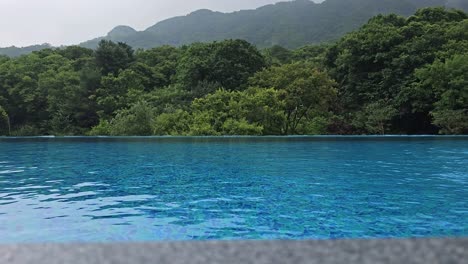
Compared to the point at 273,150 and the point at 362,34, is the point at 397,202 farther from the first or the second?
the point at 362,34

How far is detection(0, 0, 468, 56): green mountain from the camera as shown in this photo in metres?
46.1

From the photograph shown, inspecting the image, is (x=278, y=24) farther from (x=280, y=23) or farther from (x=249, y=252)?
(x=249, y=252)

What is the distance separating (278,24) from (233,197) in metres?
49.5

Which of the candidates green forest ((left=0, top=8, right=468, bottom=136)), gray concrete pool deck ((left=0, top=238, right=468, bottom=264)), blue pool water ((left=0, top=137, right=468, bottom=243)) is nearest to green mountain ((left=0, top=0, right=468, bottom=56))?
green forest ((left=0, top=8, right=468, bottom=136))

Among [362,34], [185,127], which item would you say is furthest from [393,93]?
[185,127]

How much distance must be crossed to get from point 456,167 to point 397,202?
380 cm

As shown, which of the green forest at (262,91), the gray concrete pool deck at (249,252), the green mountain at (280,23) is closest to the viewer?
the gray concrete pool deck at (249,252)

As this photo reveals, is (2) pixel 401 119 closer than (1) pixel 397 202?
No

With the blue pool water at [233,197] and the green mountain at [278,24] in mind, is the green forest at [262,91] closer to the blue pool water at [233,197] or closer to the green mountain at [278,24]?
the blue pool water at [233,197]

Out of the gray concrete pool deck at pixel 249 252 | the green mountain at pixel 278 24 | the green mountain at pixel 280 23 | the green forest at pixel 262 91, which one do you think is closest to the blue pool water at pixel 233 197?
the gray concrete pool deck at pixel 249 252

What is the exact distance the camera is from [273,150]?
36.9ft

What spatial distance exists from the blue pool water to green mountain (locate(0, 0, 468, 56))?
3491cm

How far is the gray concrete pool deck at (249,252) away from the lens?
68 cm

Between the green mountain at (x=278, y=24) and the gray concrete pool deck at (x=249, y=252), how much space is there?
41676 mm
